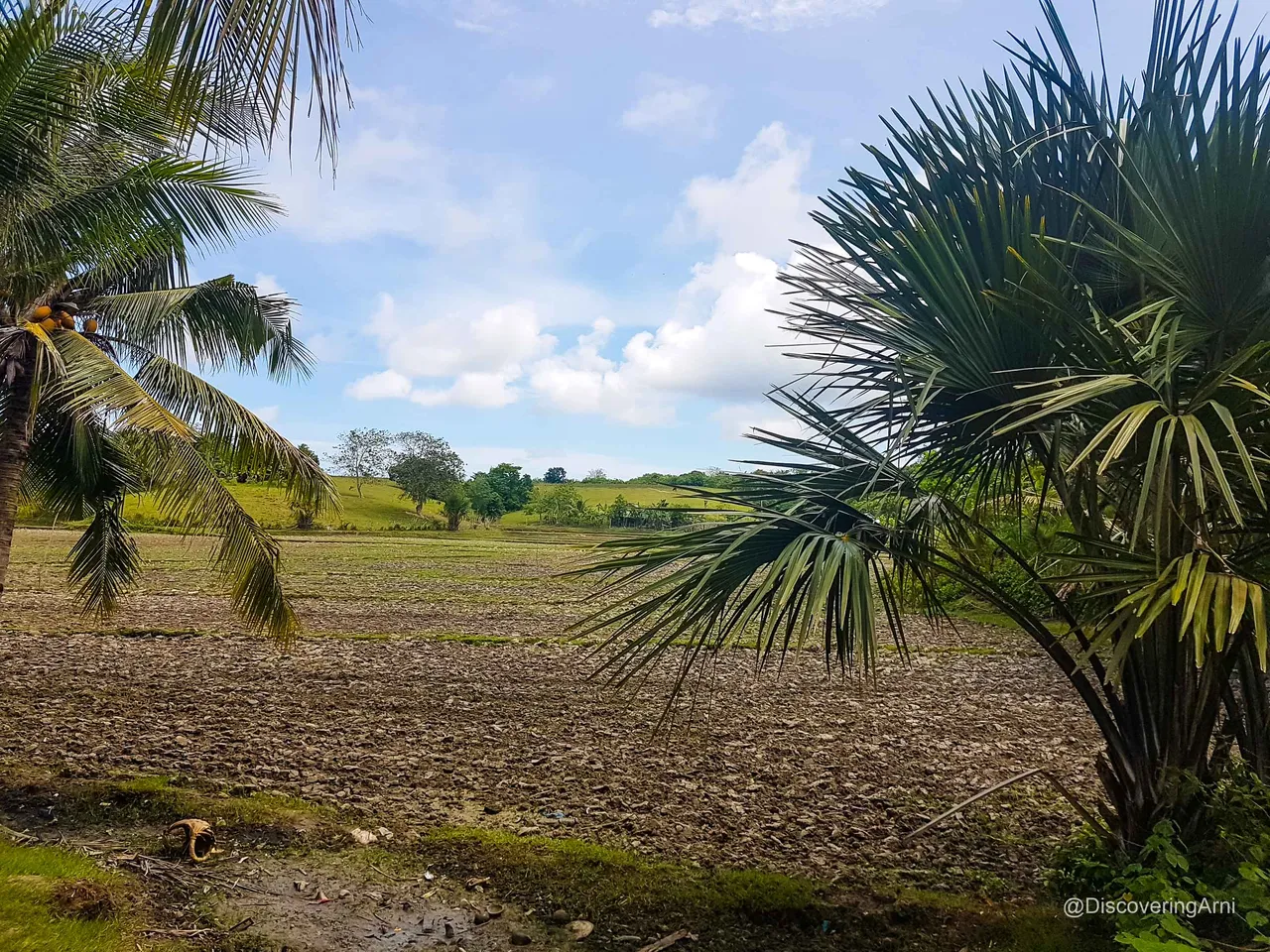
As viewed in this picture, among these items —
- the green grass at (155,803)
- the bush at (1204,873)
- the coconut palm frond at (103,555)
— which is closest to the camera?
the bush at (1204,873)

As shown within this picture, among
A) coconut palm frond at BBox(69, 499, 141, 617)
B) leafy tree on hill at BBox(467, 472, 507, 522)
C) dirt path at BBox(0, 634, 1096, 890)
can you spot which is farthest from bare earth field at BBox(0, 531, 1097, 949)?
leafy tree on hill at BBox(467, 472, 507, 522)

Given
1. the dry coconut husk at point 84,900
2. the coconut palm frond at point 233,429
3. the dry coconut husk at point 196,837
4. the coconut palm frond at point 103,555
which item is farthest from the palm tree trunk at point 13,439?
the dry coconut husk at point 84,900

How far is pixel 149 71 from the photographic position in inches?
70.2

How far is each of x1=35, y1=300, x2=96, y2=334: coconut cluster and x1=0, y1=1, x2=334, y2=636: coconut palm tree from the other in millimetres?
19

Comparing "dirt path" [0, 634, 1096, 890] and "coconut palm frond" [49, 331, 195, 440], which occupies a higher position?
"coconut palm frond" [49, 331, 195, 440]

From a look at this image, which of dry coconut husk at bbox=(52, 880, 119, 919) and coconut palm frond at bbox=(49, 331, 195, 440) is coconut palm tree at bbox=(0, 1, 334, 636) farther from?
dry coconut husk at bbox=(52, 880, 119, 919)

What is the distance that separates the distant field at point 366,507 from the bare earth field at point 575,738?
22633 millimetres

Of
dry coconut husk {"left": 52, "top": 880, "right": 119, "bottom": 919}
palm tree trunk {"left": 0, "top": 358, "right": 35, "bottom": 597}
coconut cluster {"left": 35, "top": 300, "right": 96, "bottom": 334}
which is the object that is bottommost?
dry coconut husk {"left": 52, "top": 880, "right": 119, "bottom": 919}

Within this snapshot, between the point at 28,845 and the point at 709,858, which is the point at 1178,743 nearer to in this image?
the point at 709,858

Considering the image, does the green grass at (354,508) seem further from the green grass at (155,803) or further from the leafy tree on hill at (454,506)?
the green grass at (155,803)

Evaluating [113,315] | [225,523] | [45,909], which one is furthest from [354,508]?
[45,909]

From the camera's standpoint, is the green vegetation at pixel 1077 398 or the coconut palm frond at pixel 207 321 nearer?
the green vegetation at pixel 1077 398

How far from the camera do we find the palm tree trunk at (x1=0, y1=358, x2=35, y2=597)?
6508 mm

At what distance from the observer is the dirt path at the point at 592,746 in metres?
5.20
